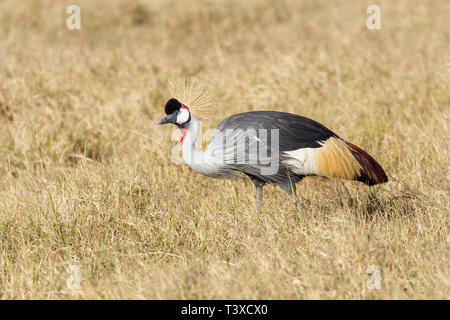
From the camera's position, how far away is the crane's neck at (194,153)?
394 cm

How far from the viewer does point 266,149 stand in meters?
3.91

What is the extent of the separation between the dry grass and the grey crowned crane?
8.0 inches

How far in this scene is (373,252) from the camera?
130 inches

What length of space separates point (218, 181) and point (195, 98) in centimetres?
84

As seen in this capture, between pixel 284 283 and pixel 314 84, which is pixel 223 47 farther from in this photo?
pixel 284 283

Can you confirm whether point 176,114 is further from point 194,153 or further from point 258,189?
point 258,189

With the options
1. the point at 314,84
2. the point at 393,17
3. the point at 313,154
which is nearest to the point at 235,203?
the point at 313,154

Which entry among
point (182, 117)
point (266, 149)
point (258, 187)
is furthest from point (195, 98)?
point (258, 187)

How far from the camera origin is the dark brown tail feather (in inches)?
161

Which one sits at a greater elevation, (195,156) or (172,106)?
(172,106)

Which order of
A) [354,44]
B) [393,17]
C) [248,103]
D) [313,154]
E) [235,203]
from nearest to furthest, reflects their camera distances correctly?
1. [313,154]
2. [235,203]
3. [248,103]
4. [354,44]
5. [393,17]

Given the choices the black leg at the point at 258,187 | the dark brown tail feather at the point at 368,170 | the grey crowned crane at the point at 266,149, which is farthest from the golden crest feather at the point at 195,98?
the dark brown tail feather at the point at 368,170

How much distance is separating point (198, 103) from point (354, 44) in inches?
172

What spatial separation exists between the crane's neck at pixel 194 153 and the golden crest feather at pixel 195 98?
10 cm
